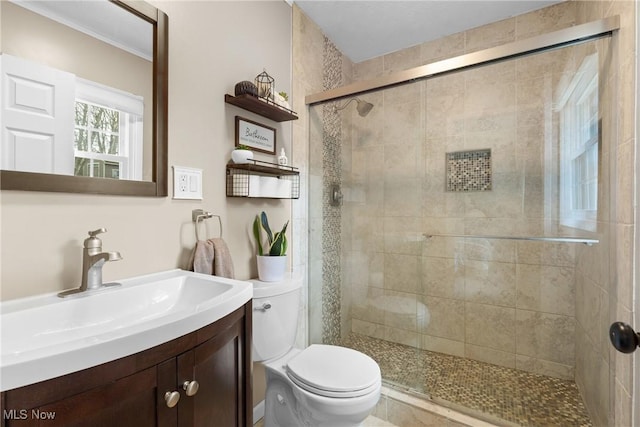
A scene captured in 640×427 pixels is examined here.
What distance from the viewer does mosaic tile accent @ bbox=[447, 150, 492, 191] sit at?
2.05 m

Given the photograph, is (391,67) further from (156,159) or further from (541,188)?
(156,159)

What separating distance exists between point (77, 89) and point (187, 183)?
1.52ft

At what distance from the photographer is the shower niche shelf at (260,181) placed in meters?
1.44

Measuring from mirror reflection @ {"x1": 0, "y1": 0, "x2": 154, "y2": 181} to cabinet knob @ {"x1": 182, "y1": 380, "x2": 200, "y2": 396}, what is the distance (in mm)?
731

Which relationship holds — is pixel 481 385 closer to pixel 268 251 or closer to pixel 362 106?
pixel 268 251

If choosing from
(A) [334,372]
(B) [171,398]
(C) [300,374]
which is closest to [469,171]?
(A) [334,372]

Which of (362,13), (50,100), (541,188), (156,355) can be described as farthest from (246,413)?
(362,13)

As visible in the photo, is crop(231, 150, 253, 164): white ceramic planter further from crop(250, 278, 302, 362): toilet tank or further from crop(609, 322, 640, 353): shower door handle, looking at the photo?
crop(609, 322, 640, 353): shower door handle

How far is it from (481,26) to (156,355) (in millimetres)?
2774

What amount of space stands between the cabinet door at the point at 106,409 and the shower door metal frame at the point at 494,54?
1.80 meters

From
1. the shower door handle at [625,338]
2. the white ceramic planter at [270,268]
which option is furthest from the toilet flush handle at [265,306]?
the shower door handle at [625,338]

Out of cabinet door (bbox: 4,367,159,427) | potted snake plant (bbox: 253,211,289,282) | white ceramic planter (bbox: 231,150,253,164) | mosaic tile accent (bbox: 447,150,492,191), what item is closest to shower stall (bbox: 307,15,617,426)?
mosaic tile accent (bbox: 447,150,492,191)

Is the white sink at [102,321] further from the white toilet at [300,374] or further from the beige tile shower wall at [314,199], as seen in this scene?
the beige tile shower wall at [314,199]

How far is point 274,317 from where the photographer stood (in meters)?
1.41
